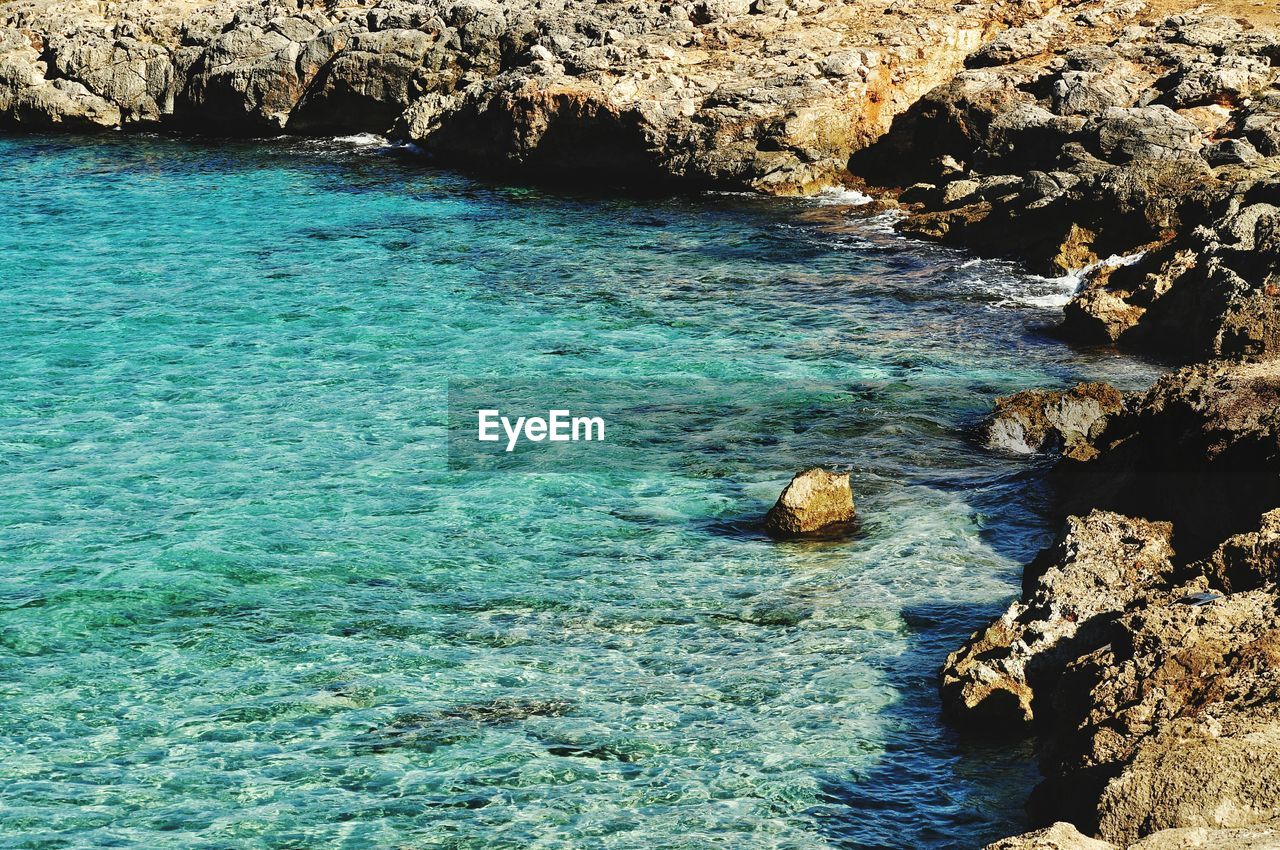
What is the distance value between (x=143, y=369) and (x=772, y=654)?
13820 mm

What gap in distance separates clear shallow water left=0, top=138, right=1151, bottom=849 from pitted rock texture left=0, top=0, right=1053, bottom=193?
4.90 m

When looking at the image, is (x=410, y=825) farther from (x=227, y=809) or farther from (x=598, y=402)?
(x=598, y=402)

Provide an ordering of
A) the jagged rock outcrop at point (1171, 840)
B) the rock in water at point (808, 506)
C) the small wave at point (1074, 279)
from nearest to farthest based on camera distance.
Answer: the jagged rock outcrop at point (1171, 840) < the rock in water at point (808, 506) < the small wave at point (1074, 279)

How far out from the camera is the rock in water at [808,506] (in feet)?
51.8

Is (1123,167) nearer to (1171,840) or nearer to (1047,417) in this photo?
(1047,417)

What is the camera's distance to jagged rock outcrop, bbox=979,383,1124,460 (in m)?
18.3

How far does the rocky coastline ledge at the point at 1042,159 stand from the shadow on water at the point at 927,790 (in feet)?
1.06

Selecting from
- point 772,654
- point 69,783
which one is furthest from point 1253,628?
point 69,783

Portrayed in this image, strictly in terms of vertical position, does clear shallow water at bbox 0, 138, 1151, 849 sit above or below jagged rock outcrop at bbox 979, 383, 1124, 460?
below

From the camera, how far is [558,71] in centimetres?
3684

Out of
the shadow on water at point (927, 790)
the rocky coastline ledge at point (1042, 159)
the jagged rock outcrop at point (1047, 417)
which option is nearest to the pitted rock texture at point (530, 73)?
the rocky coastline ledge at point (1042, 159)

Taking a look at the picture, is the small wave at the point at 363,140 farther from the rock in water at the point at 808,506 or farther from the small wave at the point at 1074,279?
the rock in water at the point at 808,506

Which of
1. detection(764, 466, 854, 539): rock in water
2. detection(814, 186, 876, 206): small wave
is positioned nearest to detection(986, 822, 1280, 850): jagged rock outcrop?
detection(764, 466, 854, 539): rock in water

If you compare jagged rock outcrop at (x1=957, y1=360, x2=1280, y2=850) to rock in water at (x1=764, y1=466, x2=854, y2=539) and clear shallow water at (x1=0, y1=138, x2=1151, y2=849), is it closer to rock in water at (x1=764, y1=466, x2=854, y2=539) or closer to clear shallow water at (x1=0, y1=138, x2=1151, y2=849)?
clear shallow water at (x1=0, y1=138, x2=1151, y2=849)
